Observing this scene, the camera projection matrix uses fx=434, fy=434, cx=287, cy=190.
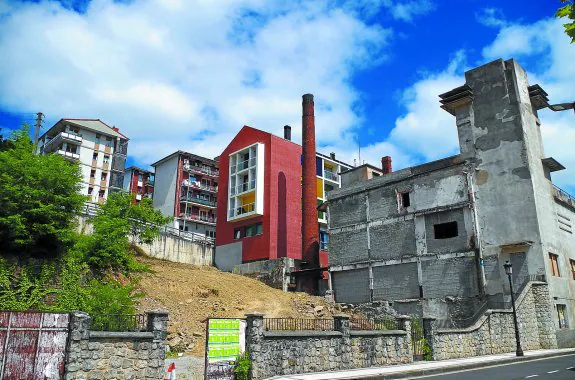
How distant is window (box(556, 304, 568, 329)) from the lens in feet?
80.0

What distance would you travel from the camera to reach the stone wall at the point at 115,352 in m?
10.7

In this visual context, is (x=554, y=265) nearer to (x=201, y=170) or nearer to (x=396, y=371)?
(x=396, y=371)

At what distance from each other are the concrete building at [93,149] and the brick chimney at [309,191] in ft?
106

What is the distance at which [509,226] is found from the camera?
1015 inches

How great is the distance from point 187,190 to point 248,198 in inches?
692

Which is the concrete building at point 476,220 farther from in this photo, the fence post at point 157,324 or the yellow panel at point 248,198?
the fence post at point 157,324

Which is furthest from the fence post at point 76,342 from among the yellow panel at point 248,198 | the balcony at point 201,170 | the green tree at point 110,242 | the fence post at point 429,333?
the balcony at point 201,170

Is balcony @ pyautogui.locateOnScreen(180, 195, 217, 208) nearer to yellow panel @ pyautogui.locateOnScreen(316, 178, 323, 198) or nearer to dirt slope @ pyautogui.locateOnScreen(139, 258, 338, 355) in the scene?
yellow panel @ pyautogui.locateOnScreen(316, 178, 323, 198)

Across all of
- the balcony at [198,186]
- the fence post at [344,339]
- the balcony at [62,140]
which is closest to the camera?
the fence post at [344,339]

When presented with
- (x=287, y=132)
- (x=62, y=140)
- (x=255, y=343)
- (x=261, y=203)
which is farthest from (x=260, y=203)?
(x=62, y=140)

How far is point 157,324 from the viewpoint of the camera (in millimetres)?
12109

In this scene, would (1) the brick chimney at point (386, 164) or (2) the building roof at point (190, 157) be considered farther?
(2) the building roof at point (190, 157)

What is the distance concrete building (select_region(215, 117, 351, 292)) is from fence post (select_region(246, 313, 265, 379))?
80.9 ft

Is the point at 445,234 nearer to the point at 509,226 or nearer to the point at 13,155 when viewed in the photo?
the point at 509,226
